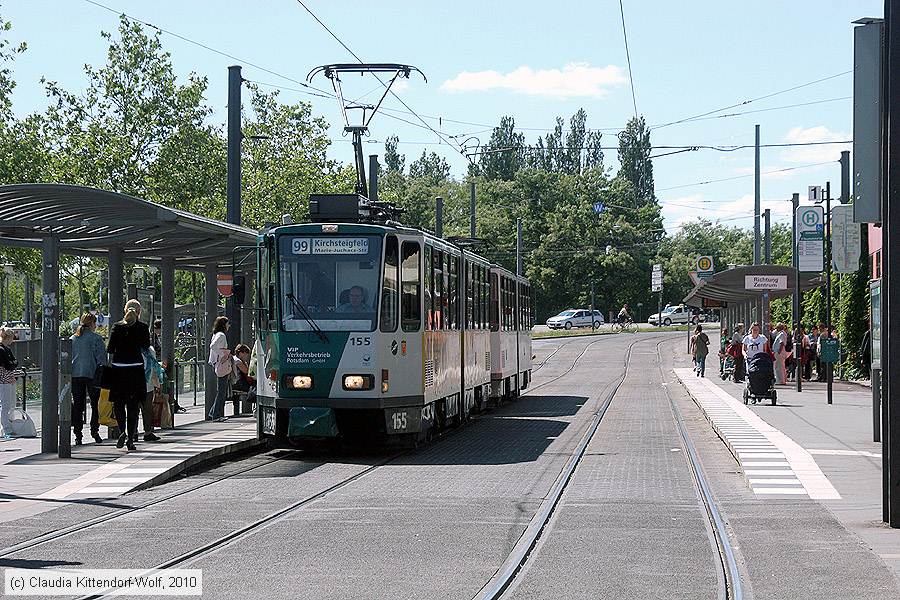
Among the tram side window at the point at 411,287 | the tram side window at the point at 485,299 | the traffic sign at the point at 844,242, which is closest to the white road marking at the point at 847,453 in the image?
the tram side window at the point at 411,287

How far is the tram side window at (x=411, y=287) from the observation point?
1864 cm

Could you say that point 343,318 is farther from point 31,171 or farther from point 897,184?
point 31,171

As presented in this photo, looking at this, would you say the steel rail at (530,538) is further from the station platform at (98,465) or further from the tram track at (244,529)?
the station platform at (98,465)

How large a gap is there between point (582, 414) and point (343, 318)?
11208mm

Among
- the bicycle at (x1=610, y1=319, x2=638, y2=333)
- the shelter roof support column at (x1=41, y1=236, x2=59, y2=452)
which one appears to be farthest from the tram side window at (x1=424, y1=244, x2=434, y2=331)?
the bicycle at (x1=610, y1=319, x2=638, y2=333)

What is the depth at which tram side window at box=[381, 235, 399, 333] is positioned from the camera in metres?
18.2

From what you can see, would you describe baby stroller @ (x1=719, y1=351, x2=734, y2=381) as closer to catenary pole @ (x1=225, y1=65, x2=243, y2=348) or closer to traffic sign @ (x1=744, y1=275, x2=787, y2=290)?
traffic sign @ (x1=744, y1=275, x2=787, y2=290)

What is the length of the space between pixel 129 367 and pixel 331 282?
9.12 ft

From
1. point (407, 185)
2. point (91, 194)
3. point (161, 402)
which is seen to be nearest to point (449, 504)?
point (91, 194)

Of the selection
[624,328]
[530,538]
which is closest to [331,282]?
[530,538]

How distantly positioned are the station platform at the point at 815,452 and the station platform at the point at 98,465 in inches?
253

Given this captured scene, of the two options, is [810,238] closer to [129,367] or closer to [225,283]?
[225,283]

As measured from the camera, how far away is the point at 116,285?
20344mm

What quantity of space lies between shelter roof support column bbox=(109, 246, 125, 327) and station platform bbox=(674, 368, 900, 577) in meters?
8.82
